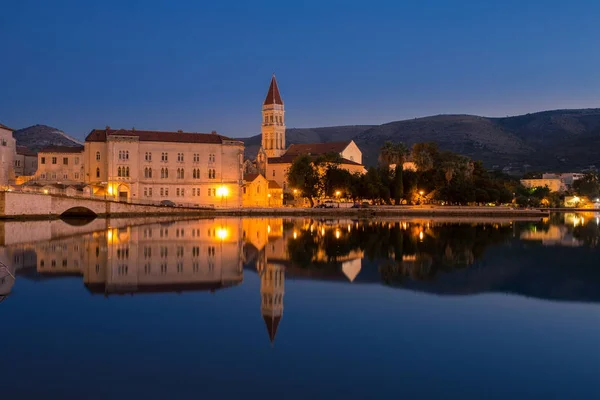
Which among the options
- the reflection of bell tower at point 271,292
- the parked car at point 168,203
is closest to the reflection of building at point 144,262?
the reflection of bell tower at point 271,292

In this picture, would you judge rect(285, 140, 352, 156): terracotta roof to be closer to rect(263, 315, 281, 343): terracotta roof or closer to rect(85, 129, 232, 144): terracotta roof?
rect(85, 129, 232, 144): terracotta roof

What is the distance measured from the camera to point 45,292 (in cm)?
1599

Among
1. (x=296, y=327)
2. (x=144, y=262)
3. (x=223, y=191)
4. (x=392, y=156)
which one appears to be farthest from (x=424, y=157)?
(x=296, y=327)

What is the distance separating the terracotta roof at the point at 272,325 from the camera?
11508 millimetres

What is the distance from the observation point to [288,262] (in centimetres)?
2369

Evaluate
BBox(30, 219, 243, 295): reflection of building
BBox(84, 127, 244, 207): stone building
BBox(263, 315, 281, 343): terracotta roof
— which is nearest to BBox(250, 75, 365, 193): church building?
BBox(84, 127, 244, 207): stone building

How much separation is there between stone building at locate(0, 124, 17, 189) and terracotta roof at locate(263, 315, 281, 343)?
63.3 metres

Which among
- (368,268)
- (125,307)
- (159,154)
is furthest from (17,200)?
(125,307)

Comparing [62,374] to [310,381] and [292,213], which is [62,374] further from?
[292,213]

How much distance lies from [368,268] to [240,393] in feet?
45.4

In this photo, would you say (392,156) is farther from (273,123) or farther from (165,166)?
(165,166)

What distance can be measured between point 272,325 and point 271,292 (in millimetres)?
4552

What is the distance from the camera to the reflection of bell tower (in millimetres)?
12656

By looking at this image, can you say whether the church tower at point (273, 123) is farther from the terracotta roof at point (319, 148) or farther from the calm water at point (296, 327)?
the calm water at point (296, 327)
